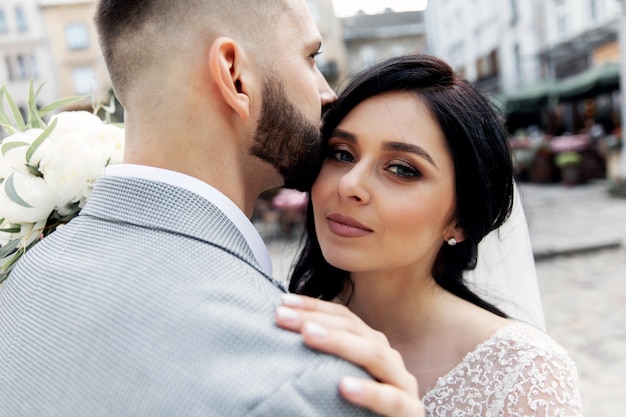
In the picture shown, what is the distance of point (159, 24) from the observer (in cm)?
110

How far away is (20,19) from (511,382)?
35.9 m

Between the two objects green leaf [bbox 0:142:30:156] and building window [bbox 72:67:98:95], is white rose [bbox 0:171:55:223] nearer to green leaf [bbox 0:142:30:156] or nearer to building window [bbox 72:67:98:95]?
green leaf [bbox 0:142:30:156]

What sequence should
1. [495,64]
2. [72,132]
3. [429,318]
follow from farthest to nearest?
[495,64], [429,318], [72,132]

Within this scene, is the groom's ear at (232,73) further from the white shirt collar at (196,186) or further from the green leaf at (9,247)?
the green leaf at (9,247)

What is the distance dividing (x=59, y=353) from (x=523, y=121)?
960 inches

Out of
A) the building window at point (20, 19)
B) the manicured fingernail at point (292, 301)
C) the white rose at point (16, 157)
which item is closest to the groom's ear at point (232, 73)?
the manicured fingernail at point (292, 301)

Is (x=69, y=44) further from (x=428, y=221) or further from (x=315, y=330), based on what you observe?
(x=315, y=330)

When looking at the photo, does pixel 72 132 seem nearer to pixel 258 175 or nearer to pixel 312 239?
pixel 258 175

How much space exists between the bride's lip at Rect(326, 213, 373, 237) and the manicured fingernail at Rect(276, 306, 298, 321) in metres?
0.79

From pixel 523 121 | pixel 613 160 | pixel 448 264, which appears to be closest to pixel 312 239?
pixel 448 264

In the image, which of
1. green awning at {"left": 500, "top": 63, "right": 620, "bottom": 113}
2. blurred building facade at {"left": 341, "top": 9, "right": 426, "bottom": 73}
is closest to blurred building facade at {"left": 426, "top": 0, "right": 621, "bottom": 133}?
green awning at {"left": 500, "top": 63, "right": 620, "bottom": 113}

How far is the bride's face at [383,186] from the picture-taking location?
1.66 meters

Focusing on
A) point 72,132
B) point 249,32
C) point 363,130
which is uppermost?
point 249,32

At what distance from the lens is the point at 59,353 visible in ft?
2.87
